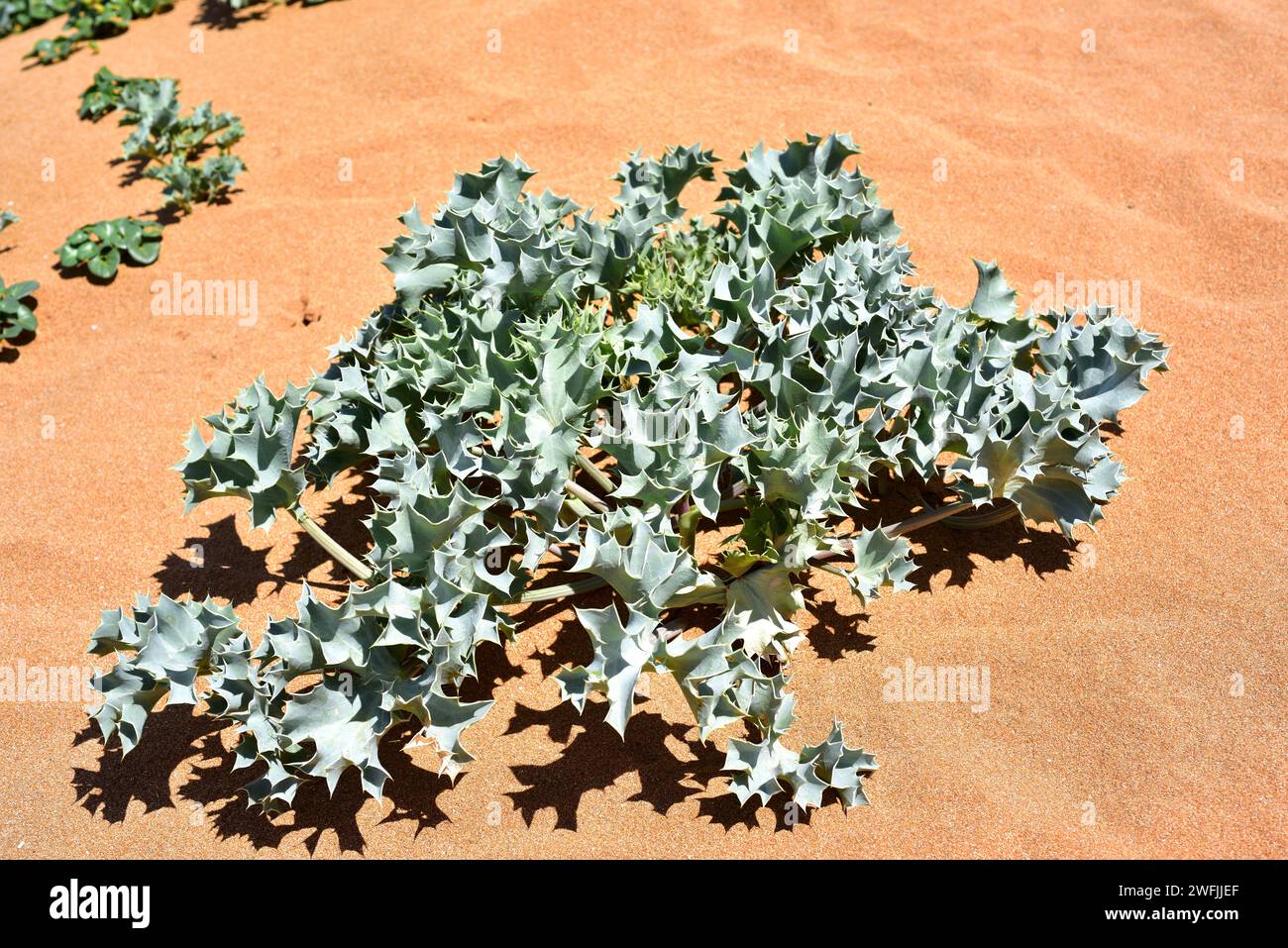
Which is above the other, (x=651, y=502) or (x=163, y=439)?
(x=651, y=502)

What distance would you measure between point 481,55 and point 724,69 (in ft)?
3.96

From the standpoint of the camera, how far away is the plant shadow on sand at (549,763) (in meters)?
2.64

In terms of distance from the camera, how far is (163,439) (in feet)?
12.5

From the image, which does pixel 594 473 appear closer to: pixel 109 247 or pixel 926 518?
pixel 926 518

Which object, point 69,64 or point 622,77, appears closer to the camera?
point 622,77

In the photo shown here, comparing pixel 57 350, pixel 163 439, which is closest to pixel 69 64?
pixel 57 350

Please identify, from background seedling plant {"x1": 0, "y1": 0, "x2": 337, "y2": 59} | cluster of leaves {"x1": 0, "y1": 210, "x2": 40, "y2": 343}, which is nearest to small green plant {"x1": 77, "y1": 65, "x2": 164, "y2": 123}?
background seedling plant {"x1": 0, "y1": 0, "x2": 337, "y2": 59}

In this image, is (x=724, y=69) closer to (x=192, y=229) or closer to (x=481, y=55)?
(x=481, y=55)

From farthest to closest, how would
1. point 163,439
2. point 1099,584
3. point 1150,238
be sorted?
point 1150,238
point 163,439
point 1099,584

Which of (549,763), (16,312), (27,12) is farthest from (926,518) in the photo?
(27,12)

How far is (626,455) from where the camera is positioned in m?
2.63
